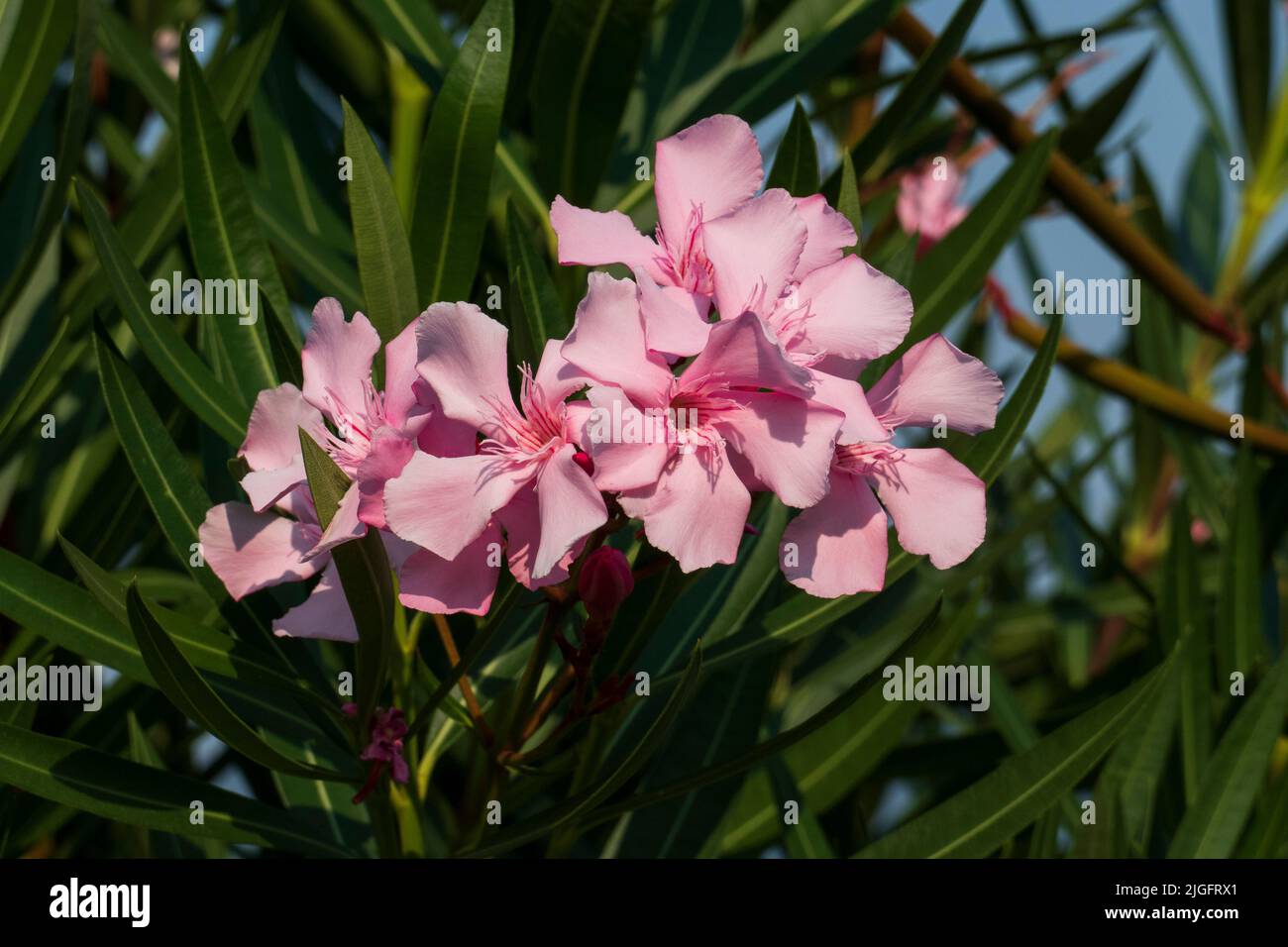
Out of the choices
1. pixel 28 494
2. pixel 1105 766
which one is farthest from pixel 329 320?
pixel 1105 766

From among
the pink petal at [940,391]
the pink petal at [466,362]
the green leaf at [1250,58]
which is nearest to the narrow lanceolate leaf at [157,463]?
the pink petal at [466,362]

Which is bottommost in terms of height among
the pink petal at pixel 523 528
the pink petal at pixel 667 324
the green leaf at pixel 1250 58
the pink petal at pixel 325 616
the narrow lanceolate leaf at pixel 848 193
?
the pink petal at pixel 325 616

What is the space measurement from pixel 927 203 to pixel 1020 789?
1.23 meters

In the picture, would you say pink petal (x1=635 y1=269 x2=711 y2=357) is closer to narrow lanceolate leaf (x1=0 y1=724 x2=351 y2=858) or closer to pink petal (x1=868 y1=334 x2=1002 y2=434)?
pink petal (x1=868 y1=334 x2=1002 y2=434)

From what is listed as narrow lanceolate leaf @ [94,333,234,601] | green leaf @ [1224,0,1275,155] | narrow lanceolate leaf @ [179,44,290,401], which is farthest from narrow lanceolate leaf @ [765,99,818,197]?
green leaf @ [1224,0,1275,155]

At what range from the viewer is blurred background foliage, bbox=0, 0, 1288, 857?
1.08m

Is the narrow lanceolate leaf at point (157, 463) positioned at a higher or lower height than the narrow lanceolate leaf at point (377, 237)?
lower

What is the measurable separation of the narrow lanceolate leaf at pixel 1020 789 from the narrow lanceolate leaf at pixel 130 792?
1.80 feet

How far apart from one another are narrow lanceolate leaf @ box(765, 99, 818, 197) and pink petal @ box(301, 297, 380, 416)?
1.31ft

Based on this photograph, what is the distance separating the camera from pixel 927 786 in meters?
2.15

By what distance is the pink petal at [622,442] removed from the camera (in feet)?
2.65

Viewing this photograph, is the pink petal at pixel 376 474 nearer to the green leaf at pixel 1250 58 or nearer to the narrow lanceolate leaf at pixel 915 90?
the narrow lanceolate leaf at pixel 915 90
